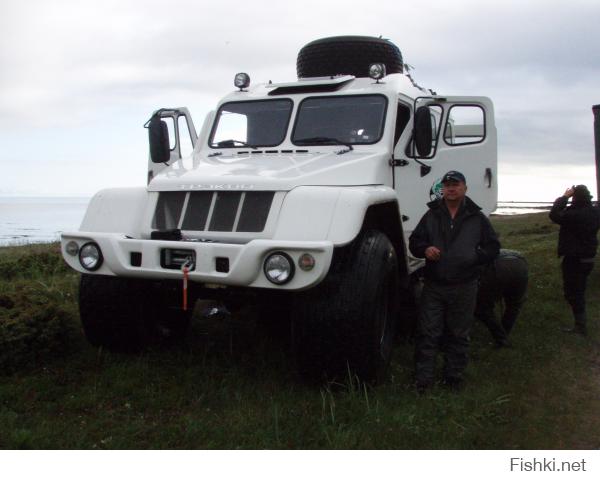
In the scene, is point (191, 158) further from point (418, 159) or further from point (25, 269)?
point (25, 269)

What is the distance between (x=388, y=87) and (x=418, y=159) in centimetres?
74

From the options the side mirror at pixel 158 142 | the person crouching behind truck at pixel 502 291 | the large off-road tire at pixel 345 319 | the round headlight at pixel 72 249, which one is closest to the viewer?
the large off-road tire at pixel 345 319

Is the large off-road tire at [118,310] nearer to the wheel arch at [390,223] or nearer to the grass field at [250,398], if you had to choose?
the grass field at [250,398]

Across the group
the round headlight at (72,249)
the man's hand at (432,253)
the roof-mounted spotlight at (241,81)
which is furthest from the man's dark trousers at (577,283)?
the round headlight at (72,249)

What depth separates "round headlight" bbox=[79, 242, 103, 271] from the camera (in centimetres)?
466

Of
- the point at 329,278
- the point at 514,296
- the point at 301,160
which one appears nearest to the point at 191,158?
the point at 301,160

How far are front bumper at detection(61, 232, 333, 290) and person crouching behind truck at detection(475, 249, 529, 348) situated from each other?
2.75 m

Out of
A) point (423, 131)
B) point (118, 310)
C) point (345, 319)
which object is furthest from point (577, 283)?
point (118, 310)

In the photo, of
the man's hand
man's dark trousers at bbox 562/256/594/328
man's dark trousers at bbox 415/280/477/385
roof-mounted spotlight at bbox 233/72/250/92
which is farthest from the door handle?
roof-mounted spotlight at bbox 233/72/250/92

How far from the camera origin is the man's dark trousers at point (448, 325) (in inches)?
198

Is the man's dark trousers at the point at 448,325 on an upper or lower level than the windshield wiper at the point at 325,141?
lower

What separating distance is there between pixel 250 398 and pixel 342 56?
4.16 meters

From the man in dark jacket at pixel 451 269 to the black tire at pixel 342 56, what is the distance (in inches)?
107

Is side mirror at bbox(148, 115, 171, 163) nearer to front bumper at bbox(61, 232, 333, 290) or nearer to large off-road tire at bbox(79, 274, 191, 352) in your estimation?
large off-road tire at bbox(79, 274, 191, 352)
